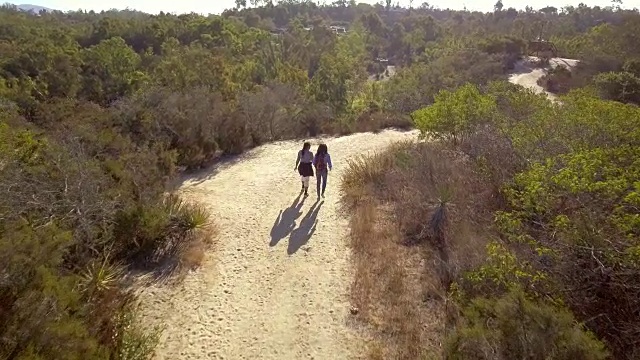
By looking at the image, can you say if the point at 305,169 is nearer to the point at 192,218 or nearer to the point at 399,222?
the point at 399,222

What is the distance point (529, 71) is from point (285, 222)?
36.3m

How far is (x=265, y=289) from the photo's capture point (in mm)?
7332

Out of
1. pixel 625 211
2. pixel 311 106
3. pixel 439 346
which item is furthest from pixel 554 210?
pixel 311 106

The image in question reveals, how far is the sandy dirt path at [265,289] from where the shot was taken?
6137mm

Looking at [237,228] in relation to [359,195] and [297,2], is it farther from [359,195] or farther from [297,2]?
[297,2]

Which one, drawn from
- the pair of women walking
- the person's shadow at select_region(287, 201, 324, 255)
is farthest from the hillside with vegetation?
the pair of women walking

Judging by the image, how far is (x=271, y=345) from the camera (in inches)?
→ 241

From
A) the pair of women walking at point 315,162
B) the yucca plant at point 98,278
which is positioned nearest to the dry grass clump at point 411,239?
the pair of women walking at point 315,162

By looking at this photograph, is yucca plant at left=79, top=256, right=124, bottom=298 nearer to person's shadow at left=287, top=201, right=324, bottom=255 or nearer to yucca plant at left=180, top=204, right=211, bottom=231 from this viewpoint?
yucca plant at left=180, top=204, right=211, bottom=231

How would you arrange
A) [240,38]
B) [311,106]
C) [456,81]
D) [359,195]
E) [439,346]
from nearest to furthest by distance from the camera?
[439,346] < [359,195] < [311,106] < [456,81] < [240,38]

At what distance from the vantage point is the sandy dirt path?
6.14 meters

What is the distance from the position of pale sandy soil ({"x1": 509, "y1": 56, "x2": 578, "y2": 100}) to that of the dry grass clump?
2635 centimetres

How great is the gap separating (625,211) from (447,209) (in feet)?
12.5

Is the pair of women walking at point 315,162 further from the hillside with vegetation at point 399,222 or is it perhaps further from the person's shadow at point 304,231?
the hillside with vegetation at point 399,222
